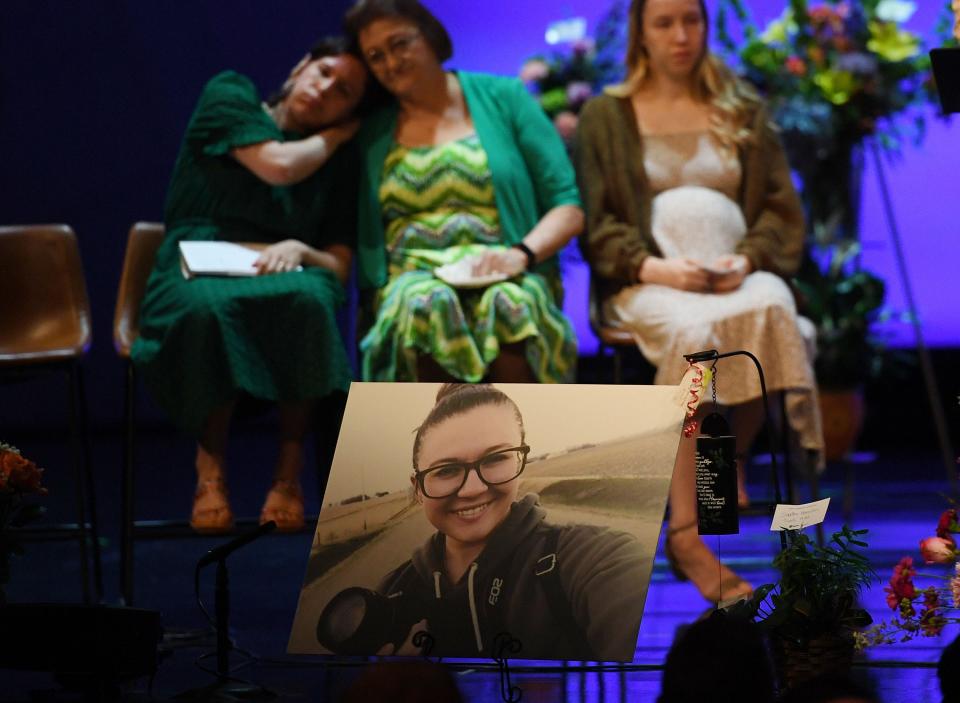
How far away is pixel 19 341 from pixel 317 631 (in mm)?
2033

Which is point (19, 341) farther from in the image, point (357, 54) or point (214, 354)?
point (357, 54)

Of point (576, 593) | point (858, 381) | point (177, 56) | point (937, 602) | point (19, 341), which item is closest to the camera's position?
point (576, 593)

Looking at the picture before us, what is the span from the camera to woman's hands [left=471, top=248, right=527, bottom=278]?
3445 mm

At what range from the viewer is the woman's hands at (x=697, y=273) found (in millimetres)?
3570

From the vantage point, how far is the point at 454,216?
3613 millimetres

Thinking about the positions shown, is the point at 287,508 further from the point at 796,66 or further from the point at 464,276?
the point at 796,66

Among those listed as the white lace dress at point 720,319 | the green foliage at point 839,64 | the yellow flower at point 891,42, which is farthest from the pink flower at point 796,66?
the white lace dress at point 720,319

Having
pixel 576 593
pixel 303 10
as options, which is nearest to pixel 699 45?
pixel 576 593

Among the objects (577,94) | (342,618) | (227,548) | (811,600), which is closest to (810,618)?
A: (811,600)

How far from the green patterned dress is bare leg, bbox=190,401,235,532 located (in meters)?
0.39

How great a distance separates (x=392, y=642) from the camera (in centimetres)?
219

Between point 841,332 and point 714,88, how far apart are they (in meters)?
1.72

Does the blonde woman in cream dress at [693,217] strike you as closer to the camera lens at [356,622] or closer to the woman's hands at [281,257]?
the woman's hands at [281,257]

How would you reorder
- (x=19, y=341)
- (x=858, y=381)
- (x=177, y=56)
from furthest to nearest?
1. (x=177, y=56)
2. (x=858, y=381)
3. (x=19, y=341)
